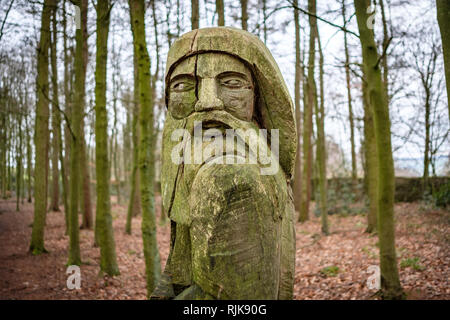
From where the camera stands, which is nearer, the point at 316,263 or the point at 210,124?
the point at 210,124

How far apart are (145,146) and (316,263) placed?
4.92 meters

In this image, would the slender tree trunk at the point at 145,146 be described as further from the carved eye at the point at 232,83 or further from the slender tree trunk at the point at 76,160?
the carved eye at the point at 232,83

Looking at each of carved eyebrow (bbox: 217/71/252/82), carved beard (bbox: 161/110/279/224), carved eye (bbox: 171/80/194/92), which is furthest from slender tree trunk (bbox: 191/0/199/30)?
carved beard (bbox: 161/110/279/224)

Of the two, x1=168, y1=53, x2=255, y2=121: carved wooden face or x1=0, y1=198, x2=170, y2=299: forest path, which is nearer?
x1=168, y1=53, x2=255, y2=121: carved wooden face

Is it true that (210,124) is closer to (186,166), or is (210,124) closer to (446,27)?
(186,166)

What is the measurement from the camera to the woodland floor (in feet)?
18.8

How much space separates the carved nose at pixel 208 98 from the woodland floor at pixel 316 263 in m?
4.72

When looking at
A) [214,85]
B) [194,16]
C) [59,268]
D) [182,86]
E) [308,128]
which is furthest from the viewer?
[308,128]

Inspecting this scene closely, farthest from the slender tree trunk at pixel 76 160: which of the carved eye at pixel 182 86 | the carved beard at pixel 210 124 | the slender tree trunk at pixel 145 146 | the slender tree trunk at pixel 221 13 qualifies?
the carved beard at pixel 210 124

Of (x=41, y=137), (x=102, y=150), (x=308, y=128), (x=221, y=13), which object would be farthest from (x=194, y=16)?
(x=308, y=128)

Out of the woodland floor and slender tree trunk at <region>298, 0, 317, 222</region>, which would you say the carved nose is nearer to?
the woodland floor

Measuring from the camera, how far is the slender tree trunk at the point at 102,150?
6.97 m

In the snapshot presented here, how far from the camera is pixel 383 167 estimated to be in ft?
16.1

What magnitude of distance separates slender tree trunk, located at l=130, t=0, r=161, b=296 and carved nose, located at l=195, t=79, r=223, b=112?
11.1 ft
